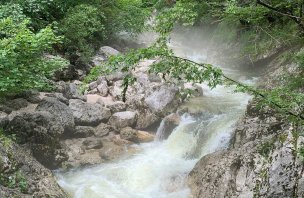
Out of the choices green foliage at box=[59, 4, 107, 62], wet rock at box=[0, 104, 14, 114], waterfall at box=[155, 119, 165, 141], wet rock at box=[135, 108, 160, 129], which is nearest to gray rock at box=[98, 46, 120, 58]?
green foliage at box=[59, 4, 107, 62]

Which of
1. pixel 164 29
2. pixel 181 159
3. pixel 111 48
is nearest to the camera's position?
pixel 164 29

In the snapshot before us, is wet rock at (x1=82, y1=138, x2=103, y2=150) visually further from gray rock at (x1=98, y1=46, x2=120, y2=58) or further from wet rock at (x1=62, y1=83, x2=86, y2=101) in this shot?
gray rock at (x1=98, y1=46, x2=120, y2=58)

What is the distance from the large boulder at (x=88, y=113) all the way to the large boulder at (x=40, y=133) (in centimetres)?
144

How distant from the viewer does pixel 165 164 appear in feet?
36.0

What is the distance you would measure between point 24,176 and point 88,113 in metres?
5.56

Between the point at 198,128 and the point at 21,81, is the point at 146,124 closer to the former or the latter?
the point at 198,128

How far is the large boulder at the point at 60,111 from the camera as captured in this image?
11.5 m

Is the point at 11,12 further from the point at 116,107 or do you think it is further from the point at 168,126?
the point at 168,126

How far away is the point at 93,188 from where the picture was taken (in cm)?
956

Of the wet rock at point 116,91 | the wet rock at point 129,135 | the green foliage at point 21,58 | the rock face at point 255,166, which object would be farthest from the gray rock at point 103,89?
the rock face at point 255,166

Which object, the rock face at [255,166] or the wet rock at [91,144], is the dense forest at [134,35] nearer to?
the rock face at [255,166]

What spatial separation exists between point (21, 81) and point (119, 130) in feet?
16.9

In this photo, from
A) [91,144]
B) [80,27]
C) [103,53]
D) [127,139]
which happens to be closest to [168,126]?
[127,139]

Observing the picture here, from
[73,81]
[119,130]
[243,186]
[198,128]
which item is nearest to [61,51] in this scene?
[73,81]
